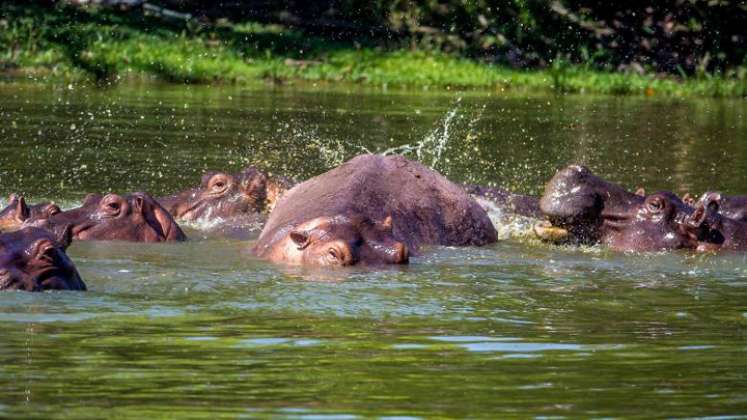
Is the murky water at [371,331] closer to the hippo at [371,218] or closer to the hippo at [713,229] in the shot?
the hippo at [371,218]

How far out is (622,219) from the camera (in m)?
10.2

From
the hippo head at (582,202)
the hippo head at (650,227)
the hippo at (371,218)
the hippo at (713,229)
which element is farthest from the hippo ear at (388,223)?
the hippo at (713,229)

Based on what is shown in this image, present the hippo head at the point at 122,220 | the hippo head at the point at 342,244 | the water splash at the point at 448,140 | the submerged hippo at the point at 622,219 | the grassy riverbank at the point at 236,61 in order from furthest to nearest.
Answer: the grassy riverbank at the point at 236,61, the water splash at the point at 448,140, the submerged hippo at the point at 622,219, the hippo head at the point at 122,220, the hippo head at the point at 342,244

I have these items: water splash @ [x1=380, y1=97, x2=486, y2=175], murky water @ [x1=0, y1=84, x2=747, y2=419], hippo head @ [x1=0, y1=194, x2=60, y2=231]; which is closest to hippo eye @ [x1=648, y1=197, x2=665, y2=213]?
murky water @ [x1=0, y1=84, x2=747, y2=419]

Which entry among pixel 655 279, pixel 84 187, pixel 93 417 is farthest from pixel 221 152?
pixel 93 417

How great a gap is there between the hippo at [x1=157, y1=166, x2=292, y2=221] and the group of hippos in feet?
0.45

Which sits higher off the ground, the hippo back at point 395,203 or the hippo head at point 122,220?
the hippo back at point 395,203

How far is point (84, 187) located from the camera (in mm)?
13211

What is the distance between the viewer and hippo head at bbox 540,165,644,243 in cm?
999

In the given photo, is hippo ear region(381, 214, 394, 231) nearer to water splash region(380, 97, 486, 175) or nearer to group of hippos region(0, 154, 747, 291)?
group of hippos region(0, 154, 747, 291)

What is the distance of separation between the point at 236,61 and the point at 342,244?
672 inches

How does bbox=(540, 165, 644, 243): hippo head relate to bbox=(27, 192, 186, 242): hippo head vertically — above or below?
above

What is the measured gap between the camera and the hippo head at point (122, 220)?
382 inches

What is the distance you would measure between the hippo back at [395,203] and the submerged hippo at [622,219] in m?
0.49
